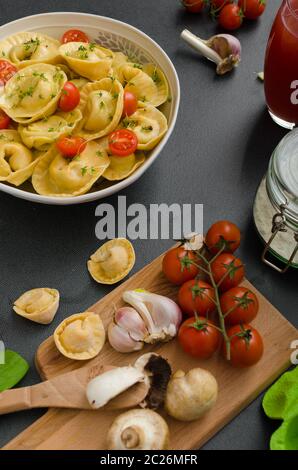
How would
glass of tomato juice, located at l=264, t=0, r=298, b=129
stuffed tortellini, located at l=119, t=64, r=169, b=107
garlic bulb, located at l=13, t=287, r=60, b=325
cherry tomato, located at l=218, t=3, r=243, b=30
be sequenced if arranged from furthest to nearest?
cherry tomato, located at l=218, t=3, r=243, b=30 → stuffed tortellini, located at l=119, t=64, r=169, b=107 → glass of tomato juice, located at l=264, t=0, r=298, b=129 → garlic bulb, located at l=13, t=287, r=60, b=325

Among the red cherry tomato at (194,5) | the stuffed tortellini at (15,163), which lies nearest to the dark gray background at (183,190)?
the red cherry tomato at (194,5)

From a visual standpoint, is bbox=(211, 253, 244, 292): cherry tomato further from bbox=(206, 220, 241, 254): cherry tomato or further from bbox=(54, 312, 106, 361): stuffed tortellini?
bbox=(54, 312, 106, 361): stuffed tortellini

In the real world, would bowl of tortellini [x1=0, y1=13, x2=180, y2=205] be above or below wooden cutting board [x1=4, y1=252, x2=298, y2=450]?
above

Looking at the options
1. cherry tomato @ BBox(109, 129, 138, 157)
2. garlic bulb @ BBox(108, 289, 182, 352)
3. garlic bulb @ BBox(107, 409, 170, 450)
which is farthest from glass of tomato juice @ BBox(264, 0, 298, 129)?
garlic bulb @ BBox(107, 409, 170, 450)

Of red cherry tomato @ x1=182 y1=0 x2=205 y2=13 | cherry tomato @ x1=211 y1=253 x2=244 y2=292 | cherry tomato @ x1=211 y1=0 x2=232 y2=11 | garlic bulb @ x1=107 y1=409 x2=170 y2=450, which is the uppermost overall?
cherry tomato @ x1=211 y1=0 x2=232 y2=11

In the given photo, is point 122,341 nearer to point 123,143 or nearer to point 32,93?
point 123,143
